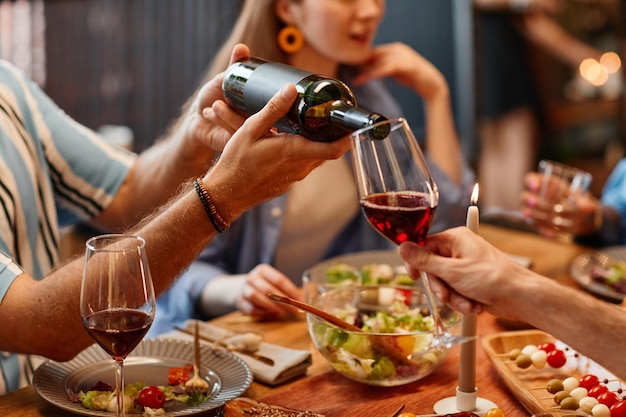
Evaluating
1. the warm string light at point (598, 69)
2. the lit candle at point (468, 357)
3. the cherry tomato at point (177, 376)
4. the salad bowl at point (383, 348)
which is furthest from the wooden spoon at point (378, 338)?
the warm string light at point (598, 69)

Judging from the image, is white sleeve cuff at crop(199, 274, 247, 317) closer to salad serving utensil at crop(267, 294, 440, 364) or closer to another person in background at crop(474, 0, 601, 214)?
salad serving utensil at crop(267, 294, 440, 364)

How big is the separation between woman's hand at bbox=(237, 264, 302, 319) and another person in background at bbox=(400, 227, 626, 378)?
2.37 ft

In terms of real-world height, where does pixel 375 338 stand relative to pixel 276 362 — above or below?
above

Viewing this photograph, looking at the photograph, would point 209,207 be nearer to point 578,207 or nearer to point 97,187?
point 97,187

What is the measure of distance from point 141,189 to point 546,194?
1081mm

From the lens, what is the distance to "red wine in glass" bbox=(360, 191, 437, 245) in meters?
1.26

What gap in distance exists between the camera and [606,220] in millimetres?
2658

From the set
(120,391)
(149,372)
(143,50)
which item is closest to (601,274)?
(149,372)

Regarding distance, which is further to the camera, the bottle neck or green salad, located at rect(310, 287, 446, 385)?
green salad, located at rect(310, 287, 446, 385)

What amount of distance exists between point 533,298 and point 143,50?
3.17m

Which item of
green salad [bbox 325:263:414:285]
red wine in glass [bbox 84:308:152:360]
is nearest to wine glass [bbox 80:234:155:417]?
red wine in glass [bbox 84:308:152:360]

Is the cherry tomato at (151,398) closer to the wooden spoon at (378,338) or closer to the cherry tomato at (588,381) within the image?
the wooden spoon at (378,338)

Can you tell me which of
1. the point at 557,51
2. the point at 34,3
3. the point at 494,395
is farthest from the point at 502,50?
the point at 494,395

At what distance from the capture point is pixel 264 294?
6.41 feet
